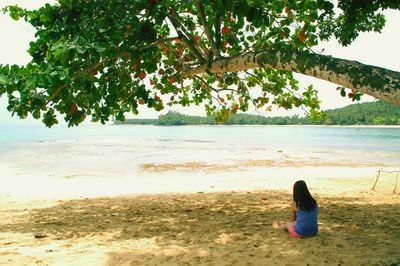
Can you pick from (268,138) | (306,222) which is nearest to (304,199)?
(306,222)

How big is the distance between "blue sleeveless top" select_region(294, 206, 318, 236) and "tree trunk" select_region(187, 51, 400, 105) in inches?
88.2

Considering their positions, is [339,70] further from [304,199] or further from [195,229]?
[195,229]

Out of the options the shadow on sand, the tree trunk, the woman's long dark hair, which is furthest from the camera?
the woman's long dark hair

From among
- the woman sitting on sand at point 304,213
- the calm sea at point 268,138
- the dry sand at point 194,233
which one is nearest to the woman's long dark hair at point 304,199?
the woman sitting on sand at point 304,213

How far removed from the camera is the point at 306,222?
580cm

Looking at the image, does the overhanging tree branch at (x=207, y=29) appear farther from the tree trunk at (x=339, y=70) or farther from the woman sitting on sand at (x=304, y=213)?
the woman sitting on sand at (x=304, y=213)

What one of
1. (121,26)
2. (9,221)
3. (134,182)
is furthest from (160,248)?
(134,182)

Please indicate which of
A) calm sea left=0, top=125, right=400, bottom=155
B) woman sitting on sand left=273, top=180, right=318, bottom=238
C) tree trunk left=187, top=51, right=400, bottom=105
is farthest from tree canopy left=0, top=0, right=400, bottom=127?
calm sea left=0, top=125, right=400, bottom=155

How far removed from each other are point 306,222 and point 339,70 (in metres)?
2.57

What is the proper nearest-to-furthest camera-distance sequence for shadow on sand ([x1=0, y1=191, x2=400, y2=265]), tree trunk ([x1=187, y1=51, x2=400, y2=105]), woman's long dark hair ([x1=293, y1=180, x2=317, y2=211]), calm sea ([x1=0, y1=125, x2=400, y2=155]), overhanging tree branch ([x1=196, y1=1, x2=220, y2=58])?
tree trunk ([x1=187, y1=51, x2=400, y2=105])
shadow on sand ([x1=0, y1=191, x2=400, y2=265])
woman's long dark hair ([x1=293, y1=180, x2=317, y2=211])
overhanging tree branch ([x1=196, y1=1, x2=220, y2=58])
calm sea ([x1=0, y1=125, x2=400, y2=155])

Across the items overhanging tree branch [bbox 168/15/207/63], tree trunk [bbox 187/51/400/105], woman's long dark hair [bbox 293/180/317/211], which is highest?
overhanging tree branch [bbox 168/15/207/63]

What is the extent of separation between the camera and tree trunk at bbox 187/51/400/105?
394 centimetres

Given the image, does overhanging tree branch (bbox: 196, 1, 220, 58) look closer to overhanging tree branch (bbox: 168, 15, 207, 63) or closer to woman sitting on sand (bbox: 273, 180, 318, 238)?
overhanging tree branch (bbox: 168, 15, 207, 63)

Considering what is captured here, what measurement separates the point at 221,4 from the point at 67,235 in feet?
16.2
